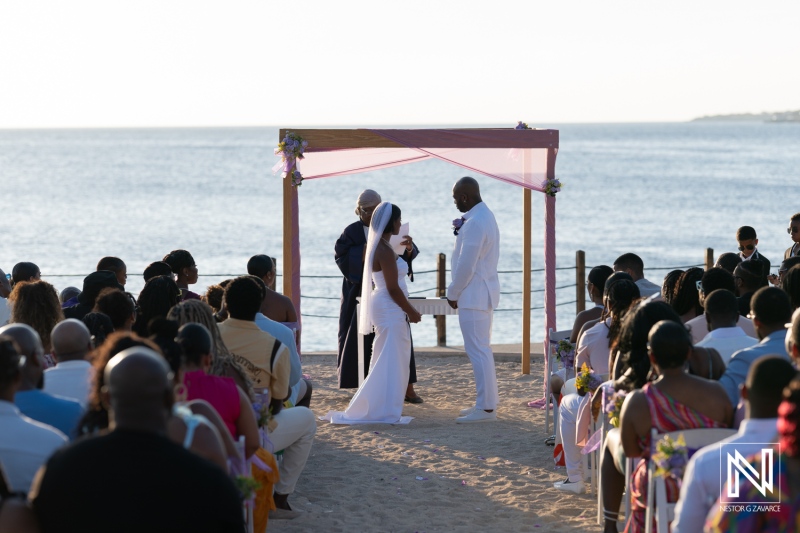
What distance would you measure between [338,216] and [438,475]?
45882 mm

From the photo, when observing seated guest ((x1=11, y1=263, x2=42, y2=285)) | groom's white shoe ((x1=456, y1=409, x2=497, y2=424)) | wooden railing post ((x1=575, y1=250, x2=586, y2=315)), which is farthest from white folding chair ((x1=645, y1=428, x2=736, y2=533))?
wooden railing post ((x1=575, y1=250, x2=586, y2=315))

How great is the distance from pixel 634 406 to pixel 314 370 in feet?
23.5

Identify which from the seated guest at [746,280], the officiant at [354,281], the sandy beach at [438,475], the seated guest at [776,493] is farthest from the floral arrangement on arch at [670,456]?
the officiant at [354,281]

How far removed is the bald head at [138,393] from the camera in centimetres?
306

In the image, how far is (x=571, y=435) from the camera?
23.0ft

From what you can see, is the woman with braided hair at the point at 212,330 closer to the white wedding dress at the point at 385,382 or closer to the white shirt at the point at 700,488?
the white shirt at the point at 700,488

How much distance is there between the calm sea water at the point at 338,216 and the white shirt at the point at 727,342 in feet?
27.9

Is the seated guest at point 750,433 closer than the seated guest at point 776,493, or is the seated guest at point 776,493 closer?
the seated guest at point 776,493

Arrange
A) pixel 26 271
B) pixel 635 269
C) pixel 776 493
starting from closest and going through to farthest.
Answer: pixel 776 493 < pixel 635 269 < pixel 26 271

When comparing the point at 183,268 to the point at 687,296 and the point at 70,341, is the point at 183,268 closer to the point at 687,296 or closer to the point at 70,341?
the point at 70,341

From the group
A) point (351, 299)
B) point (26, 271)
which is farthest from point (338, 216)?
point (26, 271)

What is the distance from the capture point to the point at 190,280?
25.8 ft

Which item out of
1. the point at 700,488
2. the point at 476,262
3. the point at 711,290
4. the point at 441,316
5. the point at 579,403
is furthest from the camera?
the point at 441,316

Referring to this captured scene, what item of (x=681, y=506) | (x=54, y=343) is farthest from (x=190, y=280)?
(x=681, y=506)
